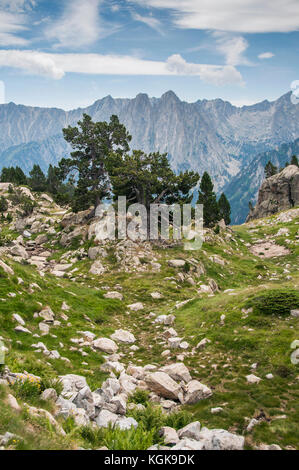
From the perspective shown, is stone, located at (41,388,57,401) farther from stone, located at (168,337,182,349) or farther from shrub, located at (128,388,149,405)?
stone, located at (168,337,182,349)

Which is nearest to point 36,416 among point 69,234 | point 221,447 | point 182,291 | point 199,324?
point 221,447

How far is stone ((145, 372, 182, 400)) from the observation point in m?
11.5

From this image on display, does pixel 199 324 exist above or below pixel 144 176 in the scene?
below

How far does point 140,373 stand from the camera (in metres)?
13.5

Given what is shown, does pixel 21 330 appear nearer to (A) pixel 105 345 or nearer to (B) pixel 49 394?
(A) pixel 105 345

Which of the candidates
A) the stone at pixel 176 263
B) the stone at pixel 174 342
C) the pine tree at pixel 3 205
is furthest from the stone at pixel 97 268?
the pine tree at pixel 3 205

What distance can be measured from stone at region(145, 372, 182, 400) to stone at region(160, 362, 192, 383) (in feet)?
2.10

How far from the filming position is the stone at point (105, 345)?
16.0 m

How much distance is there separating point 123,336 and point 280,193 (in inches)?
4090

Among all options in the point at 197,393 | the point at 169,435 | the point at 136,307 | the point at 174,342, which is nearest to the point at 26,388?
the point at 169,435

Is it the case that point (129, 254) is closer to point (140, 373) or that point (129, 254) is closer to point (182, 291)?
point (182, 291)

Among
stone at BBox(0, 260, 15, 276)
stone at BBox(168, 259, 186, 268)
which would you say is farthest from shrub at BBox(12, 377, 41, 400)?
stone at BBox(168, 259, 186, 268)

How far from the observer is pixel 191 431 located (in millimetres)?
8328
